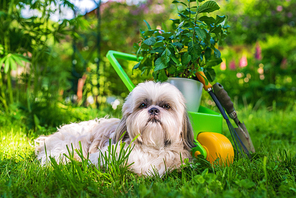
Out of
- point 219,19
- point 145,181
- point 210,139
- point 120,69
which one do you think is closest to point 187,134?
point 210,139

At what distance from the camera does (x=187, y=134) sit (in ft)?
6.29

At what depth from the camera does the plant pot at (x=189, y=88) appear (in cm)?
208

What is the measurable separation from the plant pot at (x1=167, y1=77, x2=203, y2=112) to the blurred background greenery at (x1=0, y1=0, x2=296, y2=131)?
64 centimetres

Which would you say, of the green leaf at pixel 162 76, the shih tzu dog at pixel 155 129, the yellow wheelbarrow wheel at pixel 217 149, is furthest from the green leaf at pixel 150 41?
the yellow wheelbarrow wheel at pixel 217 149

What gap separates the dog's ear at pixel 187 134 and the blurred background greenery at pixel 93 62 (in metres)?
1.03

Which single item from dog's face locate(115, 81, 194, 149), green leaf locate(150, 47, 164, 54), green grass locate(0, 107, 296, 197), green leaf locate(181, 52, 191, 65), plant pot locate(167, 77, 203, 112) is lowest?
green grass locate(0, 107, 296, 197)

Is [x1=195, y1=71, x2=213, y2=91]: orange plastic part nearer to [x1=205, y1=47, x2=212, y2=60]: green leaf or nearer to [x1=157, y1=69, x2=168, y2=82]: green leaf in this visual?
[x1=205, y1=47, x2=212, y2=60]: green leaf

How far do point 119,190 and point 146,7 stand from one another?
767cm

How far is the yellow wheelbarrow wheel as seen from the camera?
1828 millimetres

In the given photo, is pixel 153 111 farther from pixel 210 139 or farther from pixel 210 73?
pixel 210 73

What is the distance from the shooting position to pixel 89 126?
2375mm

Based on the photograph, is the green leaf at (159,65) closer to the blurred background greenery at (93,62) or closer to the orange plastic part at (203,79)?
the orange plastic part at (203,79)

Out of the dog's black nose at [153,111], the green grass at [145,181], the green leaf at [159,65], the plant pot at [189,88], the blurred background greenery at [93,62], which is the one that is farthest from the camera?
the blurred background greenery at [93,62]

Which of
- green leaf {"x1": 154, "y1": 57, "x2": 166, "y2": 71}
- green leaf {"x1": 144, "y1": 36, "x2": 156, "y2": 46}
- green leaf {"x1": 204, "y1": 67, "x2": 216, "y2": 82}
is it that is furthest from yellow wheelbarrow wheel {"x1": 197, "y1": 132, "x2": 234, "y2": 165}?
green leaf {"x1": 144, "y1": 36, "x2": 156, "y2": 46}
